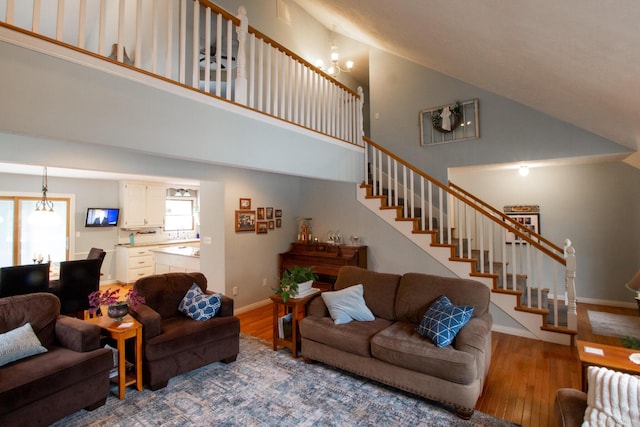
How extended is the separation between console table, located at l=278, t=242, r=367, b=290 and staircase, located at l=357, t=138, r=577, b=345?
766 millimetres

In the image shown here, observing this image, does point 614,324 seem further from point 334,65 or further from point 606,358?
point 334,65

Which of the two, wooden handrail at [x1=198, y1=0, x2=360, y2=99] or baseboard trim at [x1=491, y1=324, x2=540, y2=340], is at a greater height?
wooden handrail at [x1=198, y1=0, x2=360, y2=99]

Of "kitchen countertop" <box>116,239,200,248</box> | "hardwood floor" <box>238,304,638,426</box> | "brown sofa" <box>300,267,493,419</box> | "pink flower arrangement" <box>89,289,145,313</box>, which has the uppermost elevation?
"kitchen countertop" <box>116,239,200,248</box>

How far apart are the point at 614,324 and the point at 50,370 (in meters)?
6.45

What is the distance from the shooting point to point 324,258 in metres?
5.27

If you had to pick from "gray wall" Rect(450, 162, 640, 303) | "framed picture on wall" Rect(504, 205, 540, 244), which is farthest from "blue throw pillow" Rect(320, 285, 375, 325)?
"framed picture on wall" Rect(504, 205, 540, 244)

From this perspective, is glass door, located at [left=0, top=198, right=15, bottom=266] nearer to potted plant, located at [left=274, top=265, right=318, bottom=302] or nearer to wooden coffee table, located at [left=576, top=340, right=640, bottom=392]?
potted plant, located at [left=274, top=265, right=318, bottom=302]

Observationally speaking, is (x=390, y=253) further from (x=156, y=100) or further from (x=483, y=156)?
(x=156, y=100)

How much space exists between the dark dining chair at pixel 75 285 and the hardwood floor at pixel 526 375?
201 cm

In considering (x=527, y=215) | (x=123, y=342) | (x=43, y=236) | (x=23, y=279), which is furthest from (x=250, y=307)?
(x=527, y=215)

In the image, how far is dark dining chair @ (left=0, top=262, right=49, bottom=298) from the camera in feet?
11.2

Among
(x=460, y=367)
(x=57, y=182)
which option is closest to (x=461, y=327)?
(x=460, y=367)

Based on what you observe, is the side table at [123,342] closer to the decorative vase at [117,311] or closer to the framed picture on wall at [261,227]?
the decorative vase at [117,311]

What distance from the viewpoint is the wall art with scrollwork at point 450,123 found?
4922 millimetres
